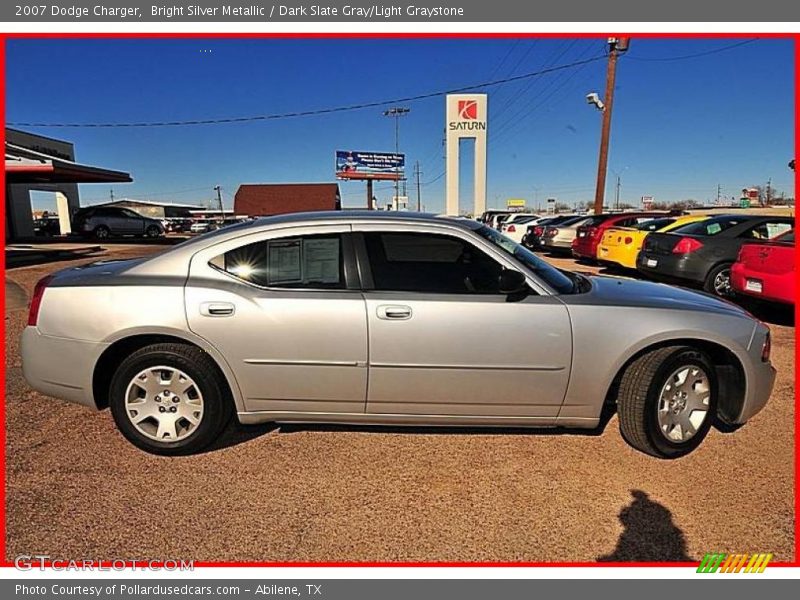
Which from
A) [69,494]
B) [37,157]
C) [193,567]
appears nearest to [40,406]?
[69,494]

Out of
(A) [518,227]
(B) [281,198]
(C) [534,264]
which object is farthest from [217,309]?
(B) [281,198]

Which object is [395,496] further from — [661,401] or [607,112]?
[607,112]

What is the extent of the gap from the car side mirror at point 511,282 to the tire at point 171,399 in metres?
1.87

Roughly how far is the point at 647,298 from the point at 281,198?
55018mm

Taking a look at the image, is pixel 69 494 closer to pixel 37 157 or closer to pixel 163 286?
pixel 163 286

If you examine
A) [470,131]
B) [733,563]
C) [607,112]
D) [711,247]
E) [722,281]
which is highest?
[470,131]

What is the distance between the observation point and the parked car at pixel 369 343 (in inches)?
111

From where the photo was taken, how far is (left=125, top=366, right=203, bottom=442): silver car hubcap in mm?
2918

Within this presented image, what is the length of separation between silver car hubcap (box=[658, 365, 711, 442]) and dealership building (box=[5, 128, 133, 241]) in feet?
65.9

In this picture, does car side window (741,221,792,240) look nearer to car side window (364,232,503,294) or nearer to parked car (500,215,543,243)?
car side window (364,232,503,294)

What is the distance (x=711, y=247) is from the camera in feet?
23.6

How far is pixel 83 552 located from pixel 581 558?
7.82ft

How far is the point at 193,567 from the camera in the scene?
7.14 ft
